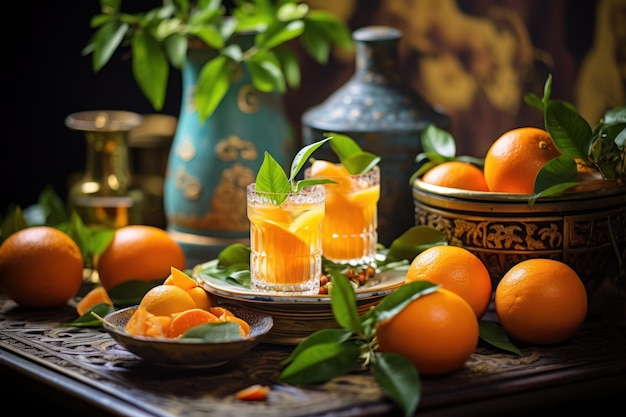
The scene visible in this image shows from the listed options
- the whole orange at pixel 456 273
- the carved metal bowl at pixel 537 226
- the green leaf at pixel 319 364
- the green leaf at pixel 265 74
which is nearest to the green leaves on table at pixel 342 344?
the green leaf at pixel 319 364

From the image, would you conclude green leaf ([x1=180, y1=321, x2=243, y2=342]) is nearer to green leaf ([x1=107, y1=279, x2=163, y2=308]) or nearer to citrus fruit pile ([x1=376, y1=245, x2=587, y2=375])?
citrus fruit pile ([x1=376, y1=245, x2=587, y2=375])

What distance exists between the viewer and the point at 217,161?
1.40 m

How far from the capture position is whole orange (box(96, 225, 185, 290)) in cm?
122

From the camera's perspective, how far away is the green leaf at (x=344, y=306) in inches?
36.0

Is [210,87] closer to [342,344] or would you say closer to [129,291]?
[129,291]

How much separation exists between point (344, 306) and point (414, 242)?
0.27 m

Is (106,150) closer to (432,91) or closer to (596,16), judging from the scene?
(432,91)

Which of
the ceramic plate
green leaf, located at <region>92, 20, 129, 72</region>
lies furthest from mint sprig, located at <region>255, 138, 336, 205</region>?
green leaf, located at <region>92, 20, 129, 72</region>

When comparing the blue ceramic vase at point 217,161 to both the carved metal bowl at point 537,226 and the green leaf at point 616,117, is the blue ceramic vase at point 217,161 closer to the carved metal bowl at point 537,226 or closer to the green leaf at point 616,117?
the carved metal bowl at point 537,226

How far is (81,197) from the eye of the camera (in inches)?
58.6

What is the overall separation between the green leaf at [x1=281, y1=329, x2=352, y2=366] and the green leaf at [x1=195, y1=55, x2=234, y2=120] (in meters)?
0.52

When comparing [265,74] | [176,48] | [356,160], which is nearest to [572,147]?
[356,160]

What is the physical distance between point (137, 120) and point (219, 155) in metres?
0.22

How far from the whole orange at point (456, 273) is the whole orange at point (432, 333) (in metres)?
0.10
